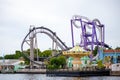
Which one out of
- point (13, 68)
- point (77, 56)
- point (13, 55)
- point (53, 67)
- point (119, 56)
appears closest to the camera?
point (77, 56)

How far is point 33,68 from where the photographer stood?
4114 inches

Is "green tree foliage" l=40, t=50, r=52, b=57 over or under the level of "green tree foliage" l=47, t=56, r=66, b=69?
over

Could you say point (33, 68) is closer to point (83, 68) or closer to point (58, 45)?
point (58, 45)

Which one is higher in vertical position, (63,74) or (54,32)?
(54,32)

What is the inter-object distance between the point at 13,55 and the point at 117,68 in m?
78.7

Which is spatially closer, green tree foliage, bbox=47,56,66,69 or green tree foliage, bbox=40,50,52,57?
green tree foliage, bbox=47,56,66,69

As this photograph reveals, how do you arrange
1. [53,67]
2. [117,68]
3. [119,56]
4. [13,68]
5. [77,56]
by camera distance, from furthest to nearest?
1. [13,68]
2. [119,56]
3. [53,67]
4. [117,68]
5. [77,56]

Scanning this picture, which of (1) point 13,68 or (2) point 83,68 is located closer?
(2) point 83,68

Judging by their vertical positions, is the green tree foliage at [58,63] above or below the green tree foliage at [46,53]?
below

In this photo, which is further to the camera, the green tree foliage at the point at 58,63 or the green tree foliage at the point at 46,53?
the green tree foliage at the point at 46,53

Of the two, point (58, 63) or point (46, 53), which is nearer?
point (58, 63)

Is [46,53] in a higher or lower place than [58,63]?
higher

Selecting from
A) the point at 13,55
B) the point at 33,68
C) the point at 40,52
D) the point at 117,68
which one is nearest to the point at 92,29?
the point at 33,68

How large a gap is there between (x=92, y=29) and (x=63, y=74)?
28.6m
